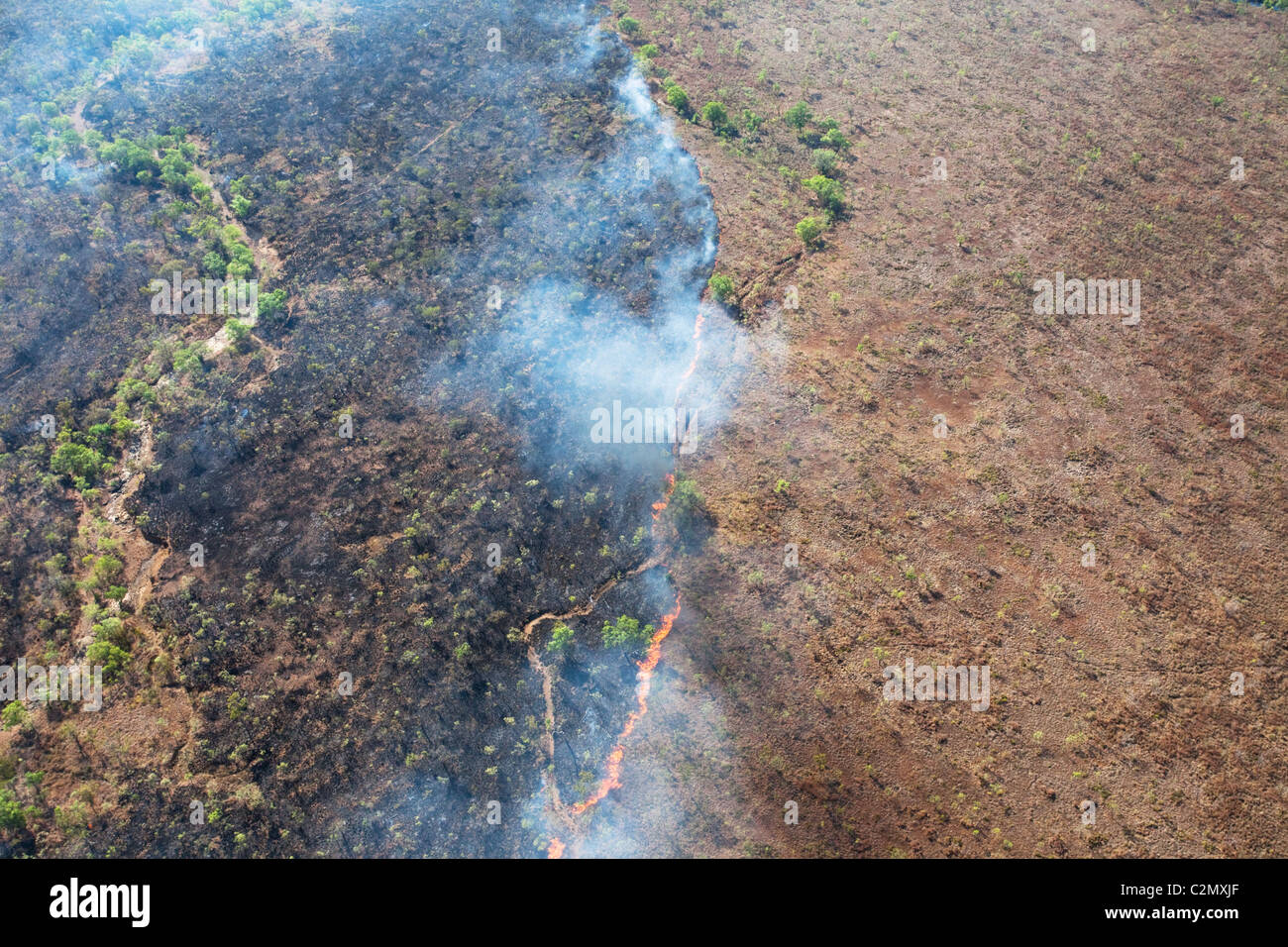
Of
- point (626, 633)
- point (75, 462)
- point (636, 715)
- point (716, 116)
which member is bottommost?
point (636, 715)

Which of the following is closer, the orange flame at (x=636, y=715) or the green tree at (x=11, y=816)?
the green tree at (x=11, y=816)

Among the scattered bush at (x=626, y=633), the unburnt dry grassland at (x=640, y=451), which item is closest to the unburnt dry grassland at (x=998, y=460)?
the unburnt dry grassland at (x=640, y=451)

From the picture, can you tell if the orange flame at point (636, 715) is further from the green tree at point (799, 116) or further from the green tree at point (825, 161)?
the green tree at point (799, 116)

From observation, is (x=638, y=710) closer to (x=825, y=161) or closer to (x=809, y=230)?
(x=809, y=230)

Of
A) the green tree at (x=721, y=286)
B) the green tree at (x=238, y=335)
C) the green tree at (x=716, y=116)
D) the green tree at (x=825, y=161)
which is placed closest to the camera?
the green tree at (x=238, y=335)

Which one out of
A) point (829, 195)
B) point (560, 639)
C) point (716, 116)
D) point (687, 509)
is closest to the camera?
point (560, 639)

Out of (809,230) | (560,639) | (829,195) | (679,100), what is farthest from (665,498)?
(679,100)

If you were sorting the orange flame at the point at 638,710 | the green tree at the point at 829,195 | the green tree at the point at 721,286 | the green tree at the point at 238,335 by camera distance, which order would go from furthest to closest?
the green tree at the point at 829,195 → the green tree at the point at 721,286 → the green tree at the point at 238,335 → the orange flame at the point at 638,710
